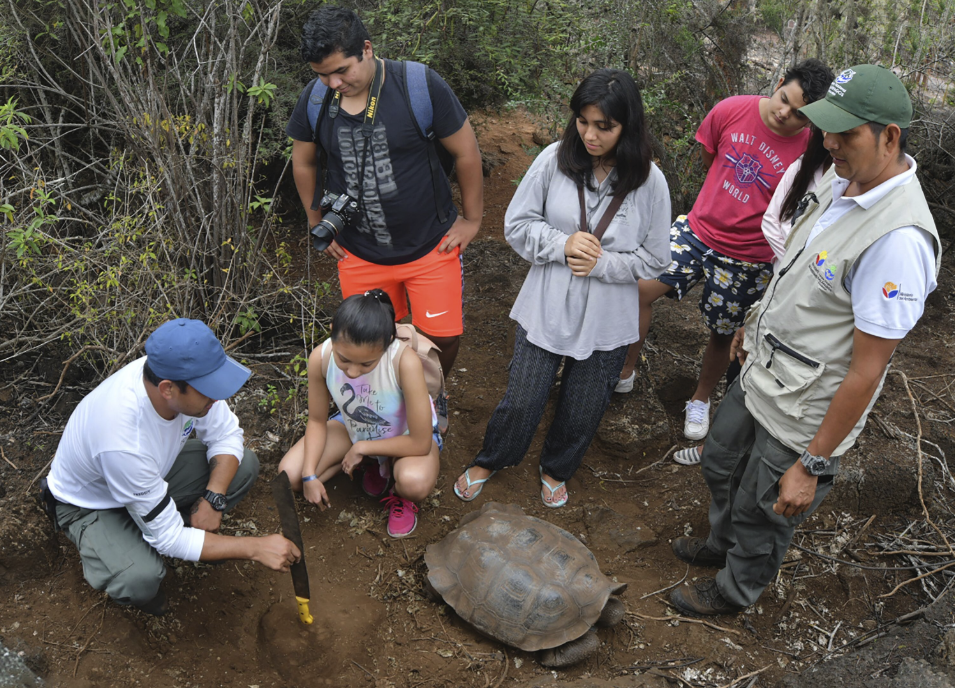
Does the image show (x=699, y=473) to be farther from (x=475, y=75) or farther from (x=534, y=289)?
(x=475, y=75)

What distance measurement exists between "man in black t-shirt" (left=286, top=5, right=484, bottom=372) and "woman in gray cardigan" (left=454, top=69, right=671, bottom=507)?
0.43 meters

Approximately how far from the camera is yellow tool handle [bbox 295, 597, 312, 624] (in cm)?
252

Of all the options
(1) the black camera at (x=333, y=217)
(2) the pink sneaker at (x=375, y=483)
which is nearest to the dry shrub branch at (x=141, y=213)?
(1) the black camera at (x=333, y=217)

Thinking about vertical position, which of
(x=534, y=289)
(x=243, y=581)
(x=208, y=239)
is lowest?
(x=243, y=581)

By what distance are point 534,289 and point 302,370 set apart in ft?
4.75

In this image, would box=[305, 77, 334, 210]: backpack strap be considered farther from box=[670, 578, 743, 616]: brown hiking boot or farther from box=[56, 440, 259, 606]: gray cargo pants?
box=[670, 578, 743, 616]: brown hiking boot

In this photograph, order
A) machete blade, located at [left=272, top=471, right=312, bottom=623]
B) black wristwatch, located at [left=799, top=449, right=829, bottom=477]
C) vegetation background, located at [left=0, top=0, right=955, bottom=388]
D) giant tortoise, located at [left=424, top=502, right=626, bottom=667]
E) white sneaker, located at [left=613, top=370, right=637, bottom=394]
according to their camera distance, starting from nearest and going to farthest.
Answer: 1. black wristwatch, located at [left=799, top=449, right=829, bottom=477]
2. machete blade, located at [left=272, top=471, right=312, bottom=623]
3. giant tortoise, located at [left=424, top=502, right=626, bottom=667]
4. vegetation background, located at [left=0, top=0, right=955, bottom=388]
5. white sneaker, located at [left=613, top=370, right=637, bottom=394]

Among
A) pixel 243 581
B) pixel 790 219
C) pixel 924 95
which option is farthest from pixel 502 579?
pixel 924 95

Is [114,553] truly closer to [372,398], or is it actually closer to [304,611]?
[304,611]

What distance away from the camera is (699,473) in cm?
350

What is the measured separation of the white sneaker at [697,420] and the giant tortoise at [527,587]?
113cm

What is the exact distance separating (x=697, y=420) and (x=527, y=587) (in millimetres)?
1513

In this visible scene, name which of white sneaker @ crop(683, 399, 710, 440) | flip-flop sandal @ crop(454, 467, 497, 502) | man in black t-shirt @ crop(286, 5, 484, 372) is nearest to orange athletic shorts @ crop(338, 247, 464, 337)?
man in black t-shirt @ crop(286, 5, 484, 372)

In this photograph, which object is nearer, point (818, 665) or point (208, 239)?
point (818, 665)
